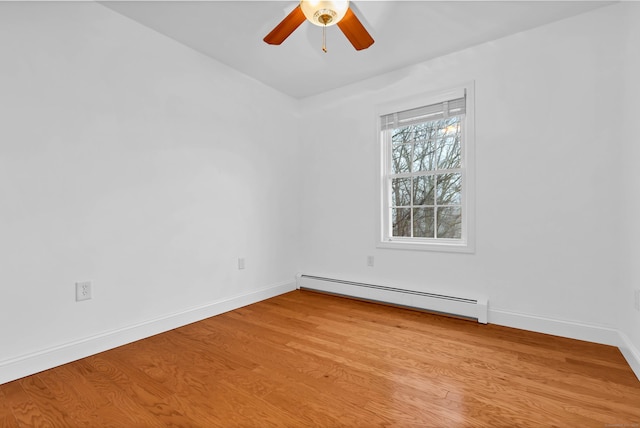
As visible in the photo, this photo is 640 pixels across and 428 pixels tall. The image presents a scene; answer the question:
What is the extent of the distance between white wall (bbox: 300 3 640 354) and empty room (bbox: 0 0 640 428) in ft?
0.05

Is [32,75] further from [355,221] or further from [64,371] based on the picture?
[355,221]

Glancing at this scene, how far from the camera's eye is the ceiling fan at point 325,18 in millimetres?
1799

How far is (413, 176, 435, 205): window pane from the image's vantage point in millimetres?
3171

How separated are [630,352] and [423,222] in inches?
69.0

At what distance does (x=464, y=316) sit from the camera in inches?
109

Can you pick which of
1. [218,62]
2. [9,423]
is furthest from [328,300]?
[218,62]

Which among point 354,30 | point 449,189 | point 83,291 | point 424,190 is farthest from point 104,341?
point 449,189

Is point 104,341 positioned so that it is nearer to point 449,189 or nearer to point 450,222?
point 450,222

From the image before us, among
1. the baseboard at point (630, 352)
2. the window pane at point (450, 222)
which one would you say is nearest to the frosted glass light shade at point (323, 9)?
the window pane at point (450, 222)

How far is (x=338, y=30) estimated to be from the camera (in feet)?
8.33

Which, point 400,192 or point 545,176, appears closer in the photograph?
point 545,176

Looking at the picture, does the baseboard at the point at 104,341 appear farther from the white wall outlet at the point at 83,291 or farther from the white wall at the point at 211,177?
the white wall outlet at the point at 83,291

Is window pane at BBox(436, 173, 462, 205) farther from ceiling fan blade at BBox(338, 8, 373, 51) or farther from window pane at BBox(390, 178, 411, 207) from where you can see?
ceiling fan blade at BBox(338, 8, 373, 51)

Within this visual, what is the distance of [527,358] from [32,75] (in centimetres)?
367
